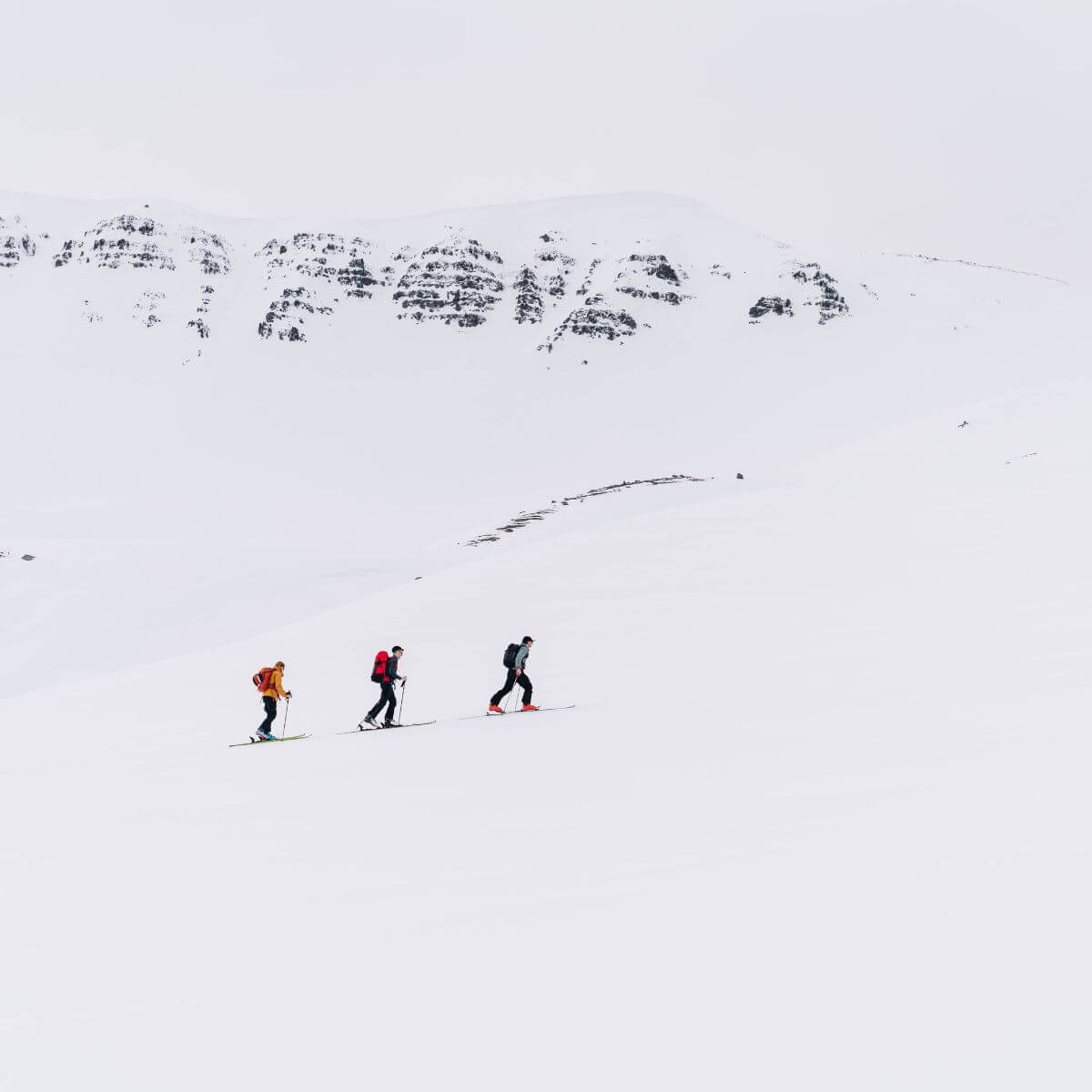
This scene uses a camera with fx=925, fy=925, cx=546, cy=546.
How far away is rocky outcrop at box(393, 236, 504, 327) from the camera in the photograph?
8756 centimetres

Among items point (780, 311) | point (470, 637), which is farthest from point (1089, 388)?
point (780, 311)

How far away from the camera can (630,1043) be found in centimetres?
458

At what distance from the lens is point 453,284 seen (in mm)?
90062

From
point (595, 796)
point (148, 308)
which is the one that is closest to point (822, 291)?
point (148, 308)

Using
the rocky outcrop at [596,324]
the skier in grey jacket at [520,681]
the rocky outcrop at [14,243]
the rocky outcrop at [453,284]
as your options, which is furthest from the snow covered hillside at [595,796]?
the rocky outcrop at [14,243]

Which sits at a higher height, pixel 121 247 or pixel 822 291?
pixel 121 247

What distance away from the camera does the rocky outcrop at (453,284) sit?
87562 mm

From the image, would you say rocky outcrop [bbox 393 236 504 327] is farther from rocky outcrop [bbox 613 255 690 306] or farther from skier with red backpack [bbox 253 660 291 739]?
skier with red backpack [bbox 253 660 291 739]

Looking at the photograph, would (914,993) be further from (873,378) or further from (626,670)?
(873,378)

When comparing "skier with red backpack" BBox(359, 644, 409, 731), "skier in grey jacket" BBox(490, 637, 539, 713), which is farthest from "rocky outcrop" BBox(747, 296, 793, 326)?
"skier with red backpack" BBox(359, 644, 409, 731)

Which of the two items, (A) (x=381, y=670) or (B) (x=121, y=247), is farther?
(B) (x=121, y=247)

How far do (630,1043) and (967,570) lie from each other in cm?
1422

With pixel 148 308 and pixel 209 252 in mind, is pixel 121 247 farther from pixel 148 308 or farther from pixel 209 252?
pixel 148 308

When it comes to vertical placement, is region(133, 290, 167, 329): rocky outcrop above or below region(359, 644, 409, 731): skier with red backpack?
above
